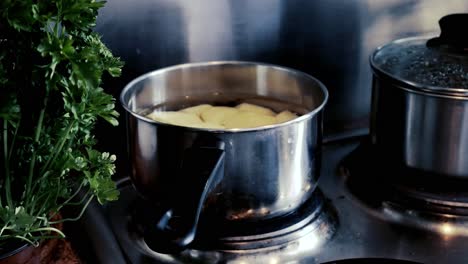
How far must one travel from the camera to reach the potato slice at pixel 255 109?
976 mm

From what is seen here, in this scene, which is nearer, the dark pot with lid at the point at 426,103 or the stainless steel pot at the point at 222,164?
the stainless steel pot at the point at 222,164

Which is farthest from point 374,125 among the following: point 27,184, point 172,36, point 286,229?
point 27,184

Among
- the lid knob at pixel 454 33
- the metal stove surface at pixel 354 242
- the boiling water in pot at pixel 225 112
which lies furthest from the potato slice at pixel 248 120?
the lid knob at pixel 454 33

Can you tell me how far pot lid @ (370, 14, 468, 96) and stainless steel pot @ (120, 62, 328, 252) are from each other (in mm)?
122

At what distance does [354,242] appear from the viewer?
868mm

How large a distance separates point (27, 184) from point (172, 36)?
1.45 feet

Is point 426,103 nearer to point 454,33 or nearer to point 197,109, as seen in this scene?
point 454,33

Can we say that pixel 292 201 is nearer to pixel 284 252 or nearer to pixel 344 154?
pixel 284 252

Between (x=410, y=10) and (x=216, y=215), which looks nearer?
(x=216, y=215)

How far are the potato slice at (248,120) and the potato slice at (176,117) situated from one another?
4 cm

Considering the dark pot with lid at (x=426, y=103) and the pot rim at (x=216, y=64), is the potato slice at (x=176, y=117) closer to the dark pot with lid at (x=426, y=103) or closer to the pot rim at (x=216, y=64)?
the pot rim at (x=216, y=64)

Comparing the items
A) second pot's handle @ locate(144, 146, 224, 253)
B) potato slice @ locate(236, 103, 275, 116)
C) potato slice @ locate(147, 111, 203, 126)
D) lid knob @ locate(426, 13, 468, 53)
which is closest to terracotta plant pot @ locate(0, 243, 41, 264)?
second pot's handle @ locate(144, 146, 224, 253)

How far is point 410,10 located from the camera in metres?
1.20

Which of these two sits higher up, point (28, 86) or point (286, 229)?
point (28, 86)
